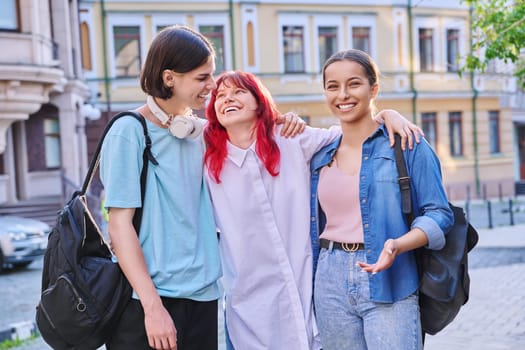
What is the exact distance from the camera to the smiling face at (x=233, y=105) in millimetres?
3361

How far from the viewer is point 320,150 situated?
3514mm

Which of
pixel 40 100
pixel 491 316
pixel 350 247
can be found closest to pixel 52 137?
pixel 40 100

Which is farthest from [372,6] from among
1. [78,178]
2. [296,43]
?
[78,178]

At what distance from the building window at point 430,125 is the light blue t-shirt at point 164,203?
2723 cm

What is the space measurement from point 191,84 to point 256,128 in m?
0.57

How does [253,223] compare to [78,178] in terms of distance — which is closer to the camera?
[253,223]

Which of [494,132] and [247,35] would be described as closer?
[247,35]

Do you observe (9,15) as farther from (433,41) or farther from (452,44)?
(452,44)

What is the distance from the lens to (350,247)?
10.5 ft

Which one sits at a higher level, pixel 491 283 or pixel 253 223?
pixel 253 223

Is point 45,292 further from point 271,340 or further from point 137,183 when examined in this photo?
point 271,340

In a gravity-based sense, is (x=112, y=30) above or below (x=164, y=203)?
above

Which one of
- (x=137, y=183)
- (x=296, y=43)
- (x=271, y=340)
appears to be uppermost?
(x=296, y=43)

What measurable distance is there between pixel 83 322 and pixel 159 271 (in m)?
0.35
